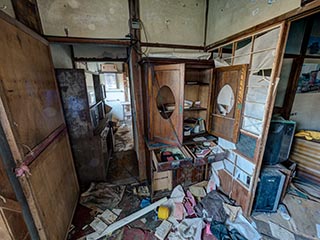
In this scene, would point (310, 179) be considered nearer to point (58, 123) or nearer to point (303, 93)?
point (303, 93)

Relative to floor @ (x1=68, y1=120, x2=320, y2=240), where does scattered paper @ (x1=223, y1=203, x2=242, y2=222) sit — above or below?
above

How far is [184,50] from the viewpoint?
2.31 m

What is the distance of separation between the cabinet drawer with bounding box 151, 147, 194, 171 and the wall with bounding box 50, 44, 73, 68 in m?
2.12

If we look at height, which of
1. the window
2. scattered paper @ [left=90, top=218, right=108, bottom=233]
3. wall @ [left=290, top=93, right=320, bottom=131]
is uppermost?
the window

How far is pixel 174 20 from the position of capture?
7.10ft

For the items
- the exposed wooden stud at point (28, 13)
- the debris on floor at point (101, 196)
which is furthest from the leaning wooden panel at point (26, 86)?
the debris on floor at point (101, 196)

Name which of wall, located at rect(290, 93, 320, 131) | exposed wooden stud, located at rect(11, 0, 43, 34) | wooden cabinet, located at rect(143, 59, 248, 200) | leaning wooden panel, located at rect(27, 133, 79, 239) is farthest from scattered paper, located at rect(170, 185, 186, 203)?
exposed wooden stud, located at rect(11, 0, 43, 34)

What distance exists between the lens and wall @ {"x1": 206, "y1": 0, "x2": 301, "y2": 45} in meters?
1.28

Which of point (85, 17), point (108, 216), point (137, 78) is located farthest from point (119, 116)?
point (108, 216)

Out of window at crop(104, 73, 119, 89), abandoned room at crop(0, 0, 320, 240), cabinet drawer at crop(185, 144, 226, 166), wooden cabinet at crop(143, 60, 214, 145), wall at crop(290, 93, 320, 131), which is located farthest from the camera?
window at crop(104, 73, 119, 89)

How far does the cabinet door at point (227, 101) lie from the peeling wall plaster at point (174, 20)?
835 millimetres

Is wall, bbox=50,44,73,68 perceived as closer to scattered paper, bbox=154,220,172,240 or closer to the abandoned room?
the abandoned room

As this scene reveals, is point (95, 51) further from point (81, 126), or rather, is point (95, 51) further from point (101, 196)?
point (101, 196)

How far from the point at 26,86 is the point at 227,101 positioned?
7.24 feet
